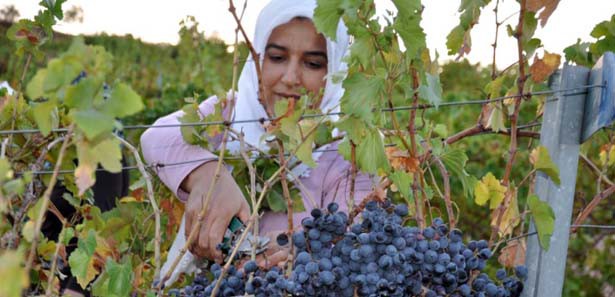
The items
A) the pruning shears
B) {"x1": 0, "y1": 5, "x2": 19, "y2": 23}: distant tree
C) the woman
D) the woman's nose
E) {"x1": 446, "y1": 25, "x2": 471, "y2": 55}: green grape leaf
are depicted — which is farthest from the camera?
{"x1": 0, "y1": 5, "x2": 19, "y2": 23}: distant tree

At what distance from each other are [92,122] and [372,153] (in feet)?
2.26

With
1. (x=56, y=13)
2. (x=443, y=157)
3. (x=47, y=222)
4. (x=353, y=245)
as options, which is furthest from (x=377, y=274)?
(x=47, y=222)

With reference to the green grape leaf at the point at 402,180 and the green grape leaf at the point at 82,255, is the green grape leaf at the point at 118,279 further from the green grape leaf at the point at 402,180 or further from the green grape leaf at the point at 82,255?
the green grape leaf at the point at 402,180

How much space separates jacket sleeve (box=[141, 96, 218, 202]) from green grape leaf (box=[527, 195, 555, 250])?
68 cm

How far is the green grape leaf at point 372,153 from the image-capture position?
5.94 feet

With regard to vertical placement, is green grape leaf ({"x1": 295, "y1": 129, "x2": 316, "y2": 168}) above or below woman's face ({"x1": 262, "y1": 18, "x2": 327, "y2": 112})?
below

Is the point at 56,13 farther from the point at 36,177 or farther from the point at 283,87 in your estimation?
the point at 283,87

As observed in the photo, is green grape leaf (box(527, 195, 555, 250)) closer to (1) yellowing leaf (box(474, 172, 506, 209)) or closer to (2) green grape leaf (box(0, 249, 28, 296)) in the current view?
(1) yellowing leaf (box(474, 172, 506, 209))

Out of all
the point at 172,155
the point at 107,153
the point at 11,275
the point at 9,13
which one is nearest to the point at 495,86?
the point at 172,155

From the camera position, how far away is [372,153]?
1813 millimetres

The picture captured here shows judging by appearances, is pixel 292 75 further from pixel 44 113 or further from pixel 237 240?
pixel 44 113

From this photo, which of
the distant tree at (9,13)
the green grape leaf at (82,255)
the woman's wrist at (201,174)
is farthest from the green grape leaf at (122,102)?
the distant tree at (9,13)

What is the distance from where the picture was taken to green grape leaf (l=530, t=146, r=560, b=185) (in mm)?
1970

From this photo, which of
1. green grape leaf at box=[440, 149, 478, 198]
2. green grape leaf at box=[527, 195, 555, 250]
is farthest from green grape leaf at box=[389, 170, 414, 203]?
green grape leaf at box=[527, 195, 555, 250]
